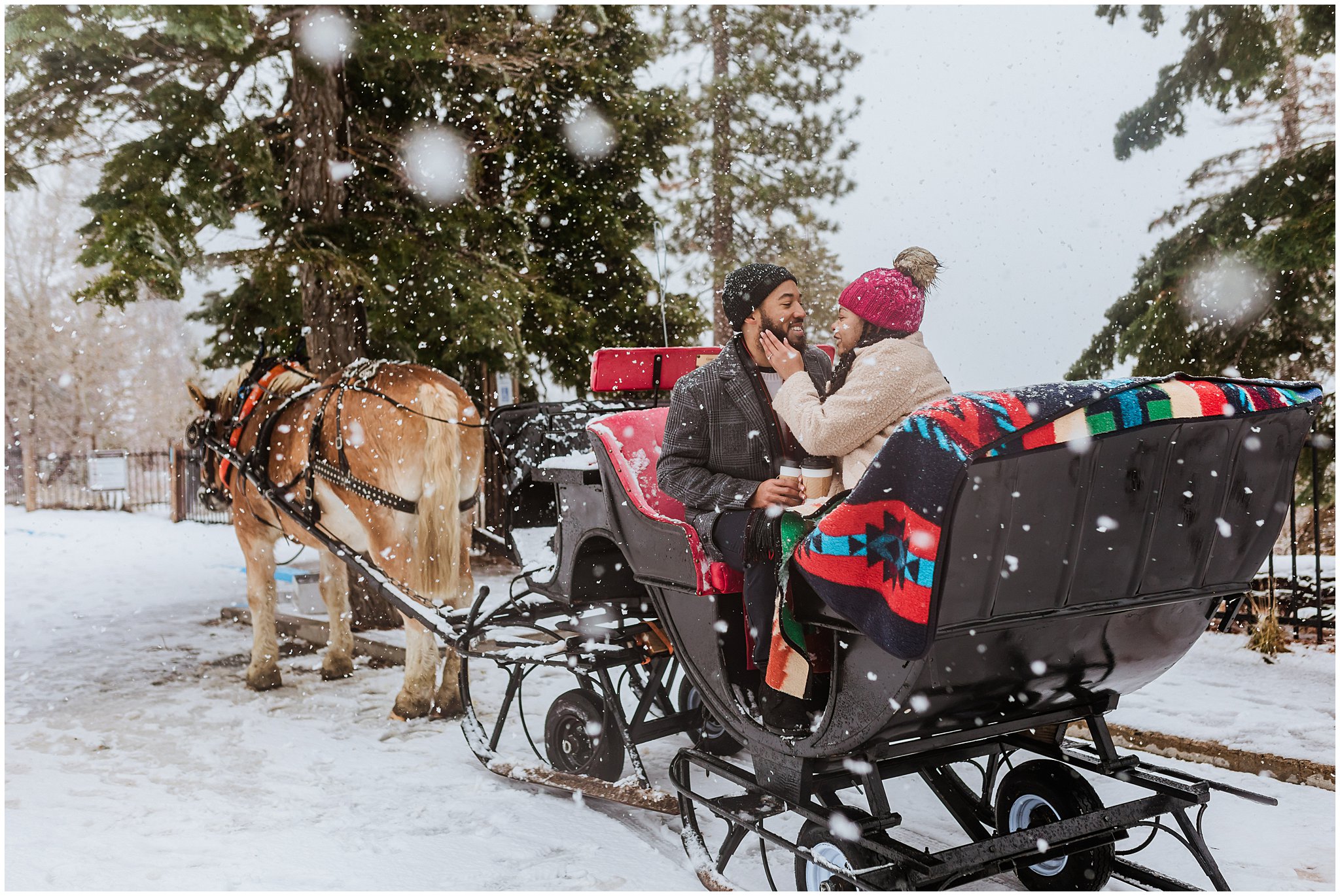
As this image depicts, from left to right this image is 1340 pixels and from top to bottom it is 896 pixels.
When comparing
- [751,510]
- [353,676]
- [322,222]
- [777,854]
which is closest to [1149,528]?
[751,510]

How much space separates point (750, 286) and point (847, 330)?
0.42 metres

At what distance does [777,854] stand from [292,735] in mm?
2957

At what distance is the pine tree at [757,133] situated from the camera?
1225 centimetres

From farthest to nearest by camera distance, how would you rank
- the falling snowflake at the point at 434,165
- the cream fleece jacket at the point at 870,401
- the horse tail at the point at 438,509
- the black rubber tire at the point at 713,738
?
the falling snowflake at the point at 434,165, the horse tail at the point at 438,509, the black rubber tire at the point at 713,738, the cream fleece jacket at the point at 870,401

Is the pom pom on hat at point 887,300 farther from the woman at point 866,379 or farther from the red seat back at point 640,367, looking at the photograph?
the red seat back at point 640,367

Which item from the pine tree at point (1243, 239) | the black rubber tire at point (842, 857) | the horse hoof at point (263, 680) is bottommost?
the horse hoof at point (263, 680)

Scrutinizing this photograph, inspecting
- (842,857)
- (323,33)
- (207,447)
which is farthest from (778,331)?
(323,33)

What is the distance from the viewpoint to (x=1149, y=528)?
2352mm

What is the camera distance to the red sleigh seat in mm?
2893

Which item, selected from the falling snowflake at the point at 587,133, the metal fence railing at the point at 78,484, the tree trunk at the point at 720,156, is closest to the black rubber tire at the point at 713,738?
the falling snowflake at the point at 587,133

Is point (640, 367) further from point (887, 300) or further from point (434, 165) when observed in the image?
point (434, 165)

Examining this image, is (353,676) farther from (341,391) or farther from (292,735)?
(341,391)

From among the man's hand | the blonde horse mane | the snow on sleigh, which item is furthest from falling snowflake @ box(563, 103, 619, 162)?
the man's hand

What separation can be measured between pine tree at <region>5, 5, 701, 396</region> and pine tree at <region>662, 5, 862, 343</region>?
184 centimetres
